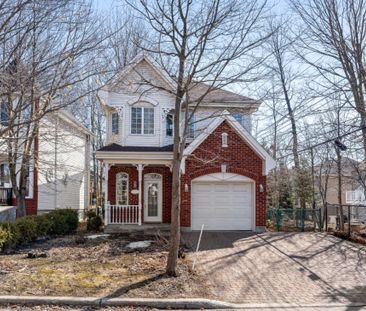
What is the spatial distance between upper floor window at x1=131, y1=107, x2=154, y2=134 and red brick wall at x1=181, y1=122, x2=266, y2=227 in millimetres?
2965

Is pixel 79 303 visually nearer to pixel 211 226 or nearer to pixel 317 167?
pixel 211 226

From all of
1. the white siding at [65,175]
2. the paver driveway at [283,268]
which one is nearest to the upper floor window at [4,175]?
the white siding at [65,175]

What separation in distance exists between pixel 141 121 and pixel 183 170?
3.51 meters

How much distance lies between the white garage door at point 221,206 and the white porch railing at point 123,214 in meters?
2.67

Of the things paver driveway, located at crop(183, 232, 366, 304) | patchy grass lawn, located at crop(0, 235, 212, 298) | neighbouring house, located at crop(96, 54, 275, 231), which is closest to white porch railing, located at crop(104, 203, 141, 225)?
neighbouring house, located at crop(96, 54, 275, 231)

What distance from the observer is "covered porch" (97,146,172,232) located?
17891mm

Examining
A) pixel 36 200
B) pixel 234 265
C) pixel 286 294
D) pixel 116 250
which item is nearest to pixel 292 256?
pixel 234 265

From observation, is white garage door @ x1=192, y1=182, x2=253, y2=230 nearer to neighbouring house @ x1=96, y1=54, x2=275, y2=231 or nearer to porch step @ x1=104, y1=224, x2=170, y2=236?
neighbouring house @ x1=96, y1=54, x2=275, y2=231

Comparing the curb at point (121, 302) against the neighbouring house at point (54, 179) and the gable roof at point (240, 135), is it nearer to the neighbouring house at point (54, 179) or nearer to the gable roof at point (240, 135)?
the gable roof at point (240, 135)

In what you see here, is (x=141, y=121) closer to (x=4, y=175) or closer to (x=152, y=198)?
(x=152, y=198)

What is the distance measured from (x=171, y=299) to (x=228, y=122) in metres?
10.6

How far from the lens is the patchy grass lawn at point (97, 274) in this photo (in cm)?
827

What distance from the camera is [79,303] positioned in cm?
764

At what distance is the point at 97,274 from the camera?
9.60 m
